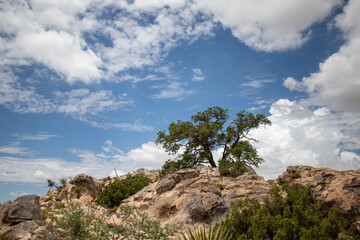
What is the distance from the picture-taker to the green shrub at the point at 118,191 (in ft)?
86.8

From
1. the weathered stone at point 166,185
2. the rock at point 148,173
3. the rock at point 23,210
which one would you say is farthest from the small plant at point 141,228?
the rock at point 148,173

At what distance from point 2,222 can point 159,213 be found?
10461 mm

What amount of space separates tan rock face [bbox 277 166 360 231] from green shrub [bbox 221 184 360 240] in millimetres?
456

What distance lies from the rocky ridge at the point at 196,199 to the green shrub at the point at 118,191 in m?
3.99

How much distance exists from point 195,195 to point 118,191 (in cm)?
1207

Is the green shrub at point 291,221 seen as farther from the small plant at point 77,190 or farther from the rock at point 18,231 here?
the small plant at point 77,190

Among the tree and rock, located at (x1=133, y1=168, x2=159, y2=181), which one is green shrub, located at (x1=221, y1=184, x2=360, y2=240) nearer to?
the tree

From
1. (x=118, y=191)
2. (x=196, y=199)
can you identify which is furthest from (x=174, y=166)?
(x=196, y=199)

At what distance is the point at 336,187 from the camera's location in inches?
474

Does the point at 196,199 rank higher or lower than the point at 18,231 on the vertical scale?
higher

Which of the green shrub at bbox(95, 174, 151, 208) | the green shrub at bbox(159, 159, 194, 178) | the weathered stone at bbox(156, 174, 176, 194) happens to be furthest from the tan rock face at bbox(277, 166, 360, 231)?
the green shrub at bbox(95, 174, 151, 208)

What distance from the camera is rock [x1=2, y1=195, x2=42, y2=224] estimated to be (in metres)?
15.8

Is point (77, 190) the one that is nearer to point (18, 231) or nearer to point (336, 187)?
point (18, 231)

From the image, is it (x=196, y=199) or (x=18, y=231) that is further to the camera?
(x=196, y=199)
